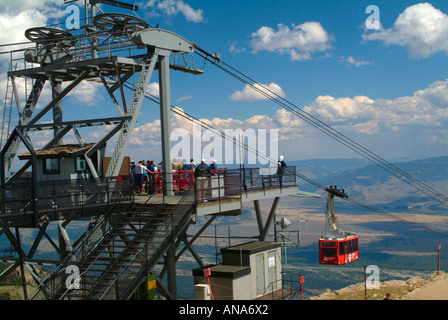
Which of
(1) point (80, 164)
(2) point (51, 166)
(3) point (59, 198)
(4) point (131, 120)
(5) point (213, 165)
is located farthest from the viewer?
(5) point (213, 165)

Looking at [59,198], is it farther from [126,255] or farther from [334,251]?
[334,251]

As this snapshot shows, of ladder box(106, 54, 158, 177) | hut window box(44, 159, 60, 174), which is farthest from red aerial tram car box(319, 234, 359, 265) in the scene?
hut window box(44, 159, 60, 174)

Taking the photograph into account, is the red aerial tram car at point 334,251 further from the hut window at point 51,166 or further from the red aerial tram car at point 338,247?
the hut window at point 51,166

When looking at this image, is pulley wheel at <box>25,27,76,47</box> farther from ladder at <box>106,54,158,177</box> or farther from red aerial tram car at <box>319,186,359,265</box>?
red aerial tram car at <box>319,186,359,265</box>

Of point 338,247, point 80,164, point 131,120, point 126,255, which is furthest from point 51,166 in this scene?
point 338,247

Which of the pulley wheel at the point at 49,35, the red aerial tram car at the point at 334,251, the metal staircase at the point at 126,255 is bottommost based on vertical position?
the red aerial tram car at the point at 334,251

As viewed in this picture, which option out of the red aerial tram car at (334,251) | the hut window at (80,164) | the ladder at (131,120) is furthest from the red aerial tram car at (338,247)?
the hut window at (80,164)
